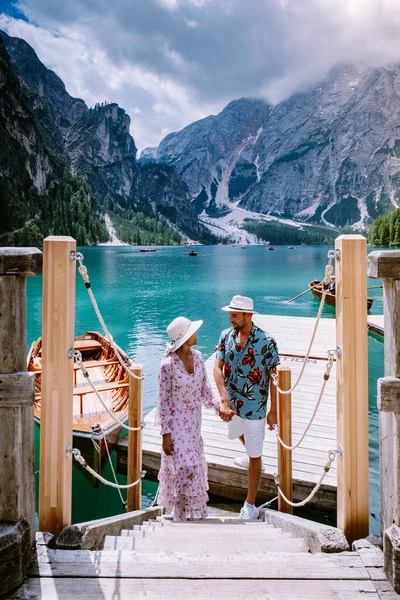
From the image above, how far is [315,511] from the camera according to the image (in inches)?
248

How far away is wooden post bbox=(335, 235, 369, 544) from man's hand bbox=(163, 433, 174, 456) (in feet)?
5.07

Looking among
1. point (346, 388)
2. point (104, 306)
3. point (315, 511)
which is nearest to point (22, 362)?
point (346, 388)

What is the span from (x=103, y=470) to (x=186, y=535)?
14.6 feet

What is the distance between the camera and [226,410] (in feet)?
13.7

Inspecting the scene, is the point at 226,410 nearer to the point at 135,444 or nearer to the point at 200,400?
the point at 200,400

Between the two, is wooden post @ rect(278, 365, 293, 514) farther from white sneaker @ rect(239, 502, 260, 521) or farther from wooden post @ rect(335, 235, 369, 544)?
wooden post @ rect(335, 235, 369, 544)

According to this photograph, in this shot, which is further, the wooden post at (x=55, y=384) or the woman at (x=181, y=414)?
the woman at (x=181, y=414)

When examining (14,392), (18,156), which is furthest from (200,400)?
(18,156)

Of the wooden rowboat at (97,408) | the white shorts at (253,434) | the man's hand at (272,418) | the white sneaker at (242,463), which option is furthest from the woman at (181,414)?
the white sneaker at (242,463)

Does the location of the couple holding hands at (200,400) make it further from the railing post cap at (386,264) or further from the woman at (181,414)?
the railing post cap at (386,264)

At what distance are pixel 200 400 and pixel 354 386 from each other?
1.50 m

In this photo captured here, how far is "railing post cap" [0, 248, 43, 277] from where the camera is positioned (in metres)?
2.63

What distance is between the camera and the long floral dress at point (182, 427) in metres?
3.85

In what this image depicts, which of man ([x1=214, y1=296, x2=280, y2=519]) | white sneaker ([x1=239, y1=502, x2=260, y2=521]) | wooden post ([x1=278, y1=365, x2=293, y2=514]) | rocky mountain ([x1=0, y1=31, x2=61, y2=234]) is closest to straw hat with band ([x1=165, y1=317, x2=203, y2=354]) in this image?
man ([x1=214, y1=296, x2=280, y2=519])
